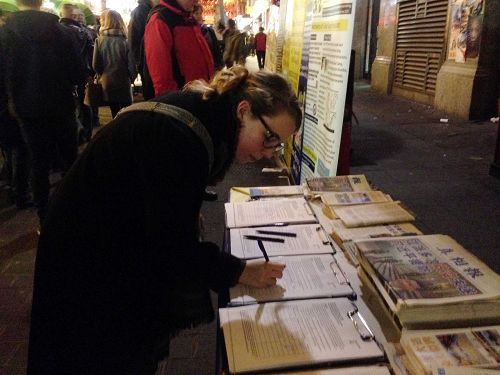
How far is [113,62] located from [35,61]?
92.6 inches

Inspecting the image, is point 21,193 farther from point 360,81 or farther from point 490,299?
point 360,81

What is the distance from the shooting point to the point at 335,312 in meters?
1.38

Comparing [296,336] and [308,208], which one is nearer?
[296,336]

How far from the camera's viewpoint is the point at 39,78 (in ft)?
12.7

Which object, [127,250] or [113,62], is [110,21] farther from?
[127,250]

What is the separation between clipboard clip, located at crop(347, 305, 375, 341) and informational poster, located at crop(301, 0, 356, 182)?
169cm

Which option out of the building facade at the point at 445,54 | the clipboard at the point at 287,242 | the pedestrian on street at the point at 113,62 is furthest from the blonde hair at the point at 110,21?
the building facade at the point at 445,54

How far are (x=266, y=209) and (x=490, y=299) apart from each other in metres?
1.13

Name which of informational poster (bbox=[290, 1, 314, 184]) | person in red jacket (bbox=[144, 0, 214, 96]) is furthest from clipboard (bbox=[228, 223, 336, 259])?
person in red jacket (bbox=[144, 0, 214, 96])

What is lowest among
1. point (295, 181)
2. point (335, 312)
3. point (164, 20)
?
point (295, 181)

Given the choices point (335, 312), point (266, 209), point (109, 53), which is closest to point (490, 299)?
point (335, 312)

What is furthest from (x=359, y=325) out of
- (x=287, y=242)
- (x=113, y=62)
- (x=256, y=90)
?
(x=113, y=62)

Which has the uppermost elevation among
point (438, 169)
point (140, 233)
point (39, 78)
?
point (39, 78)

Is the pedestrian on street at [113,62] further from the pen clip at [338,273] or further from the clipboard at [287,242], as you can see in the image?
the pen clip at [338,273]
